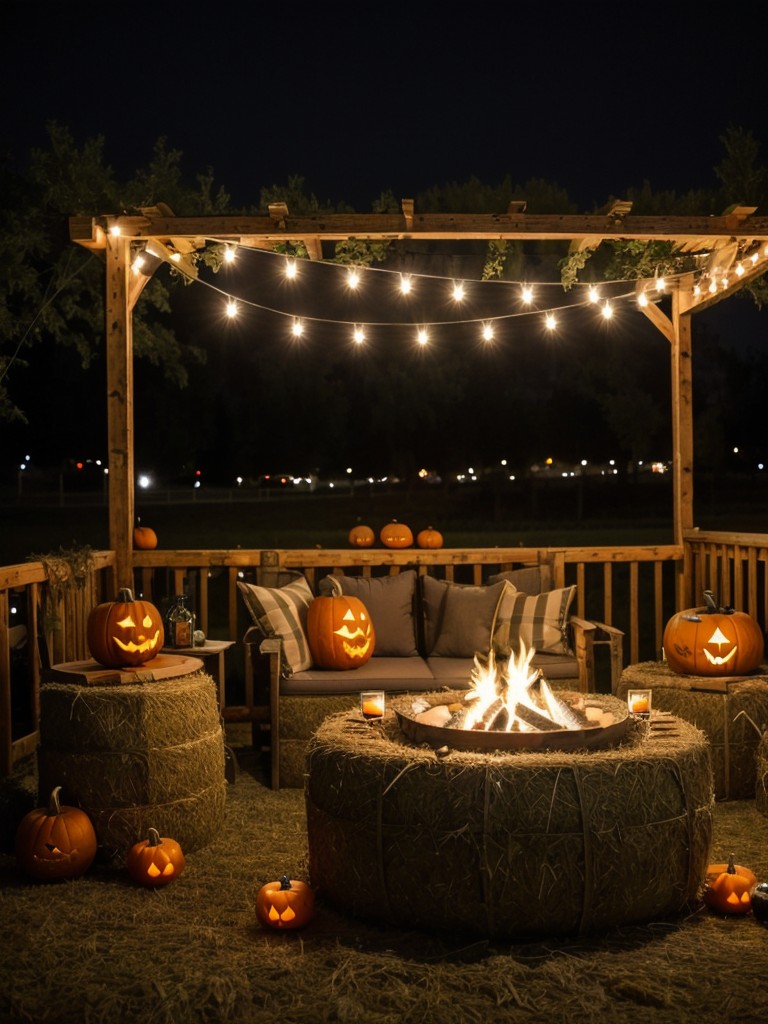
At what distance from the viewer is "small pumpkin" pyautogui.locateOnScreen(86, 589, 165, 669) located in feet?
13.5

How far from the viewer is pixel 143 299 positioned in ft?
30.5

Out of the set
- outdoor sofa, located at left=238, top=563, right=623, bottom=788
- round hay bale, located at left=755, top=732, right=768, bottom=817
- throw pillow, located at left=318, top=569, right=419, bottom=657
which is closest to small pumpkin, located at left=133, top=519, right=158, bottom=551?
outdoor sofa, located at left=238, top=563, right=623, bottom=788

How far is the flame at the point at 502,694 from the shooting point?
340 centimetres

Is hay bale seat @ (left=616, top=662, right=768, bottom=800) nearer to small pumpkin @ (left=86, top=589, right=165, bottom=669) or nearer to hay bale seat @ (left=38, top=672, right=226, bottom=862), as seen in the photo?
hay bale seat @ (left=38, top=672, right=226, bottom=862)

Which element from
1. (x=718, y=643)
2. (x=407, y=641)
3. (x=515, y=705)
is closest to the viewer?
(x=515, y=705)

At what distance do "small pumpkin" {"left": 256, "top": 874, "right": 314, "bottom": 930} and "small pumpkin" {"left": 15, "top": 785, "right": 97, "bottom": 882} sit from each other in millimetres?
820

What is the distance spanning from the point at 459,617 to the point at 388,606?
0.39 meters

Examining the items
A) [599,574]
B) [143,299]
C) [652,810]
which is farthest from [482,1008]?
[599,574]

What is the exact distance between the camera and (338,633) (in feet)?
16.3

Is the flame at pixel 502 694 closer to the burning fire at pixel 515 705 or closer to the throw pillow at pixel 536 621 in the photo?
the burning fire at pixel 515 705

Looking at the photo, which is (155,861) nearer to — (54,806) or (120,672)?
(54,806)

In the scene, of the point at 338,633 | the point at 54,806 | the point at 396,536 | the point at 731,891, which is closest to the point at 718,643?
the point at 731,891

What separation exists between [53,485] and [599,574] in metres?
29.1

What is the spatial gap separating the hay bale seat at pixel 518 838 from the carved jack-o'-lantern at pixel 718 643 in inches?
62.8
